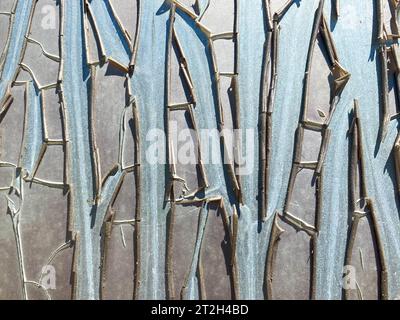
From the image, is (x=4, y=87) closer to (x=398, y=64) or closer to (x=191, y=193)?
(x=191, y=193)

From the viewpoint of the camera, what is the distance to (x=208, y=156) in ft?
3.68

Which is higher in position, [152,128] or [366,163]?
[152,128]

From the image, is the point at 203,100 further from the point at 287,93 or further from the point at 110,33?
the point at 110,33

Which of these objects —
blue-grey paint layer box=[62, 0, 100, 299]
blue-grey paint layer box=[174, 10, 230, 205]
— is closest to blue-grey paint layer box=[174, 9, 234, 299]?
blue-grey paint layer box=[174, 10, 230, 205]

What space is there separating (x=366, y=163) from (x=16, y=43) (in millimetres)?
1189

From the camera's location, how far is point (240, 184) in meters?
1.11

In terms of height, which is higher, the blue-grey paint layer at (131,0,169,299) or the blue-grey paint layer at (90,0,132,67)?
the blue-grey paint layer at (90,0,132,67)

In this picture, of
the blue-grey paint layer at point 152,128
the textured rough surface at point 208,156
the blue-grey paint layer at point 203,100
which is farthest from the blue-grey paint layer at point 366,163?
the blue-grey paint layer at point 152,128

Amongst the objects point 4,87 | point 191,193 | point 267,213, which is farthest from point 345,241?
point 4,87

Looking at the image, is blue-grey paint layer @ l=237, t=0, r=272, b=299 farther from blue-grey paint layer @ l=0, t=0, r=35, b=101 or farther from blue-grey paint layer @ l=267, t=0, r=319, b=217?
blue-grey paint layer @ l=0, t=0, r=35, b=101

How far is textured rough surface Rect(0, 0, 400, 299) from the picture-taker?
1.10 metres

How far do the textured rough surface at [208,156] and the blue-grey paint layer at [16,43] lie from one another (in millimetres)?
24

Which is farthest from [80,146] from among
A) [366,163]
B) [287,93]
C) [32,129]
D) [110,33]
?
[366,163]
